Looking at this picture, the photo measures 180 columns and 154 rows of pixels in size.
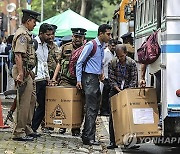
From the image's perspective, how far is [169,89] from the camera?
7.99 m

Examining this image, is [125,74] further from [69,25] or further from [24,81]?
[69,25]

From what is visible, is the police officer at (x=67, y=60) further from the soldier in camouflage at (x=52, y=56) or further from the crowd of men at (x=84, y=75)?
the crowd of men at (x=84, y=75)

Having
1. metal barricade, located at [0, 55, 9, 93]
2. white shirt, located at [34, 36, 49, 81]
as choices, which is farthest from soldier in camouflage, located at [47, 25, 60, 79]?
metal barricade, located at [0, 55, 9, 93]

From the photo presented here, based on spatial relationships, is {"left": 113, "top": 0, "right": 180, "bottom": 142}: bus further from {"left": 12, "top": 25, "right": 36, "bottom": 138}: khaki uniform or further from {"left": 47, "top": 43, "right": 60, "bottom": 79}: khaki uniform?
{"left": 47, "top": 43, "right": 60, "bottom": 79}: khaki uniform

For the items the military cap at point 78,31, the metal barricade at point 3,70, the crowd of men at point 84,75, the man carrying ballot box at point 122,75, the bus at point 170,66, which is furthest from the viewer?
the metal barricade at point 3,70

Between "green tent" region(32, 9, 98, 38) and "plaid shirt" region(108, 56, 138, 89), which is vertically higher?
"green tent" region(32, 9, 98, 38)

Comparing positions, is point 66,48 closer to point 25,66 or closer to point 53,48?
point 53,48

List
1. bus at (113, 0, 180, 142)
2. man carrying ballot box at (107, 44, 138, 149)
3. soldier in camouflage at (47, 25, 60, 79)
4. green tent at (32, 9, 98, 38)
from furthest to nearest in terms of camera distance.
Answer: green tent at (32, 9, 98, 38), soldier in camouflage at (47, 25, 60, 79), man carrying ballot box at (107, 44, 138, 149), bus at (113, 0, 180, 142)

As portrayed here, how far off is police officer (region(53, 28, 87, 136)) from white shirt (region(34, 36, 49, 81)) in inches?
9.3

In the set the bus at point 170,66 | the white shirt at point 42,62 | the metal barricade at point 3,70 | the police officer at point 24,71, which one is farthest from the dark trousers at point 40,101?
the metal barricade at point 3,70

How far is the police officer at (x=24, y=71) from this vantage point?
912 centimetres

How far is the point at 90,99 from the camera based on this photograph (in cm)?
946

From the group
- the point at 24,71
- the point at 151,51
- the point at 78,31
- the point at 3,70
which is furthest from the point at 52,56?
the point at 3,70

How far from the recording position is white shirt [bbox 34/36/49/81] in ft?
34.2
